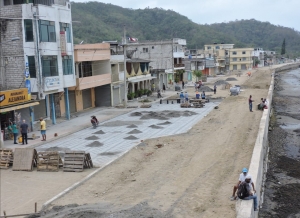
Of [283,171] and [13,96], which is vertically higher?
[13,96]

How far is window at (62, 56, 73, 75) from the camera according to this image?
30531 mm

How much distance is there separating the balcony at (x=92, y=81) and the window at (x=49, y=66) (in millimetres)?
4880

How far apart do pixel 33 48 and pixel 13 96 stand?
4348mm

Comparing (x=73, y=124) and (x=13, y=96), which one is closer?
(x=13, y=96)

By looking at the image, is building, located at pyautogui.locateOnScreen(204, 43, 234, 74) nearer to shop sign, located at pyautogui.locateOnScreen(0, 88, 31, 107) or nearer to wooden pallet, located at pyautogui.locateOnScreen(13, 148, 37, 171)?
shop sign, located at pyautogui.locateOnScreen(0, 88, 31, 107)

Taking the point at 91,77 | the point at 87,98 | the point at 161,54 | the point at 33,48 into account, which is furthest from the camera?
the point at 161,54

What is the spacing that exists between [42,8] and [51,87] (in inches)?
224

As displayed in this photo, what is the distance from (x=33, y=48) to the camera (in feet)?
88.5

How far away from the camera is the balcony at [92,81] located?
34.2m

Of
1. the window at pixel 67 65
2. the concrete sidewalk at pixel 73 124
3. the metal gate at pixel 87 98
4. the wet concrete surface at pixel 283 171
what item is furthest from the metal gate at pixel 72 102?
the wet concrete surface at pixel 283 171

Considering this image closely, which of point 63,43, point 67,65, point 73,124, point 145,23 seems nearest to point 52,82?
Result: point 67,65

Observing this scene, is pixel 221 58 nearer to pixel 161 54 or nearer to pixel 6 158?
pixel 161 54

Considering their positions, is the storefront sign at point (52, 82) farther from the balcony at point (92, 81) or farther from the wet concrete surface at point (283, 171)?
the wet concrete surface at point (283, 171)

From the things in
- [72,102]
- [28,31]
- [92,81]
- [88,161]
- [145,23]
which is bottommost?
[88,161]
